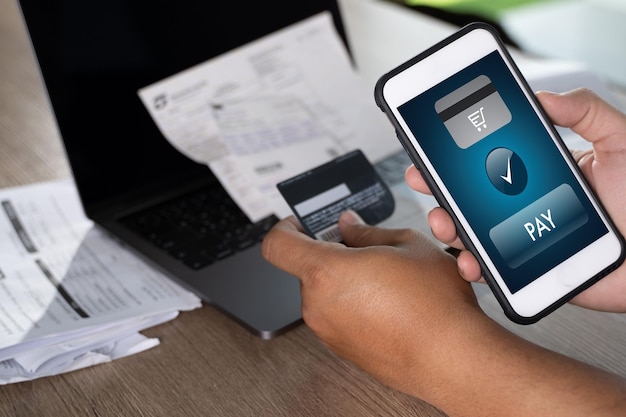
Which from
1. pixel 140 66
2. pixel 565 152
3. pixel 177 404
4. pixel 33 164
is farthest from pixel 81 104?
pixel 565 152

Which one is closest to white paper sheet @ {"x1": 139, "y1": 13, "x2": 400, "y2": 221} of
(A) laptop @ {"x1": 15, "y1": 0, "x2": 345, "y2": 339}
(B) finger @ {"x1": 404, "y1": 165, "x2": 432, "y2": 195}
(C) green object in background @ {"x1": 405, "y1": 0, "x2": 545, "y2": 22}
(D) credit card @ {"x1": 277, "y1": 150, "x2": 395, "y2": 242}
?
(A) laptop @ {"x1": 15, "y1": 0, "x2": 345, "y2": 339}

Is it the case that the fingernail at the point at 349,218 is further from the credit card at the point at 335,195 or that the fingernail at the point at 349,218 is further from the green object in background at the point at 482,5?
the green object in background at the point at 482,5

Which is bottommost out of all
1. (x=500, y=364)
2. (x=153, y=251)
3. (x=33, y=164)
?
(x=500, y=364)

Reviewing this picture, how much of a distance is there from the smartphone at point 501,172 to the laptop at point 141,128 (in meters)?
0.23

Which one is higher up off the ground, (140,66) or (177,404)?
(140,66)

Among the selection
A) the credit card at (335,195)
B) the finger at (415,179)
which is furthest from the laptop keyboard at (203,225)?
the finger at (415,179)

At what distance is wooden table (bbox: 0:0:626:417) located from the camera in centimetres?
69

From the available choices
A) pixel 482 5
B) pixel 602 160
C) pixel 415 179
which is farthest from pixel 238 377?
pixel 482 5

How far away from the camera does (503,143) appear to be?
0.73 meters

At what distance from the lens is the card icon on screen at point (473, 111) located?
0.70m

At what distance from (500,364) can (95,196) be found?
565 millimetres

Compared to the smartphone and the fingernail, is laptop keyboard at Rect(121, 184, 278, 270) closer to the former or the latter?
the fingernail

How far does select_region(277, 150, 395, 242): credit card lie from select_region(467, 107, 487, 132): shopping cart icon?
6.7 inches

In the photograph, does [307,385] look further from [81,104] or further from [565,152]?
[81,104]
